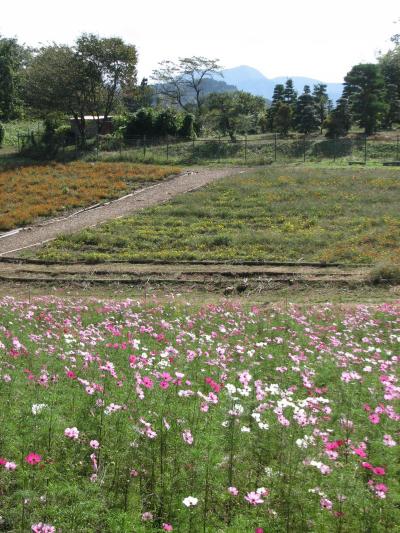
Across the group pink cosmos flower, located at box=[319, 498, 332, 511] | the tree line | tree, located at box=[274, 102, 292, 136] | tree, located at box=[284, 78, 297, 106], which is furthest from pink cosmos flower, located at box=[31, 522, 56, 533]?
tree, located at box=[284, 78, 297, 106]

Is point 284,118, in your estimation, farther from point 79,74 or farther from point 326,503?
point 326,503

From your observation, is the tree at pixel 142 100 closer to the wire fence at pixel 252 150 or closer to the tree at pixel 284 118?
the tree at pixel 284 118

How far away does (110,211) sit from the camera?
2806 centimetres

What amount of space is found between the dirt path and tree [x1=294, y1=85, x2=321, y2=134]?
56.7 feet

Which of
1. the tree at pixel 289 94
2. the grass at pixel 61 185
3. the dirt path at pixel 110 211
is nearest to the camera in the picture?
the dirt path at pixel 110 211

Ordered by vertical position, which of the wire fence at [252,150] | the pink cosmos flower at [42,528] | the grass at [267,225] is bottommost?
the grass at [267,225]

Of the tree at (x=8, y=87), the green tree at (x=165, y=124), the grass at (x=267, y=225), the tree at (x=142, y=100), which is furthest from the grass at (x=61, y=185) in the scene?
the tree at (x=142, y=100)

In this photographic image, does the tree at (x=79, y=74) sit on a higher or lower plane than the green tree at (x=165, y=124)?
higher

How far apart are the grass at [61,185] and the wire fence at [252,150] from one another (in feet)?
17.5

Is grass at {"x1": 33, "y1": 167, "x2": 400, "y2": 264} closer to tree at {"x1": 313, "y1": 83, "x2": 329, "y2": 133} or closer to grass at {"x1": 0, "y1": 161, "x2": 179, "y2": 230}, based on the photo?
grass at {"x1": 0, "y1": 161, "x2": 179, "y2": 230}

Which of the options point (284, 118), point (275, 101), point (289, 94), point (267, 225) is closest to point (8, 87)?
point (275, 101)

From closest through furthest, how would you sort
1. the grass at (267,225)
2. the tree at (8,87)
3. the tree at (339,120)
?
the grass at (267,225), the tree at (339,120), the tree at (8,87)

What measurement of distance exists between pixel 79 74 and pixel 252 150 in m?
15.8

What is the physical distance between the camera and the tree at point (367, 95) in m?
48.0
